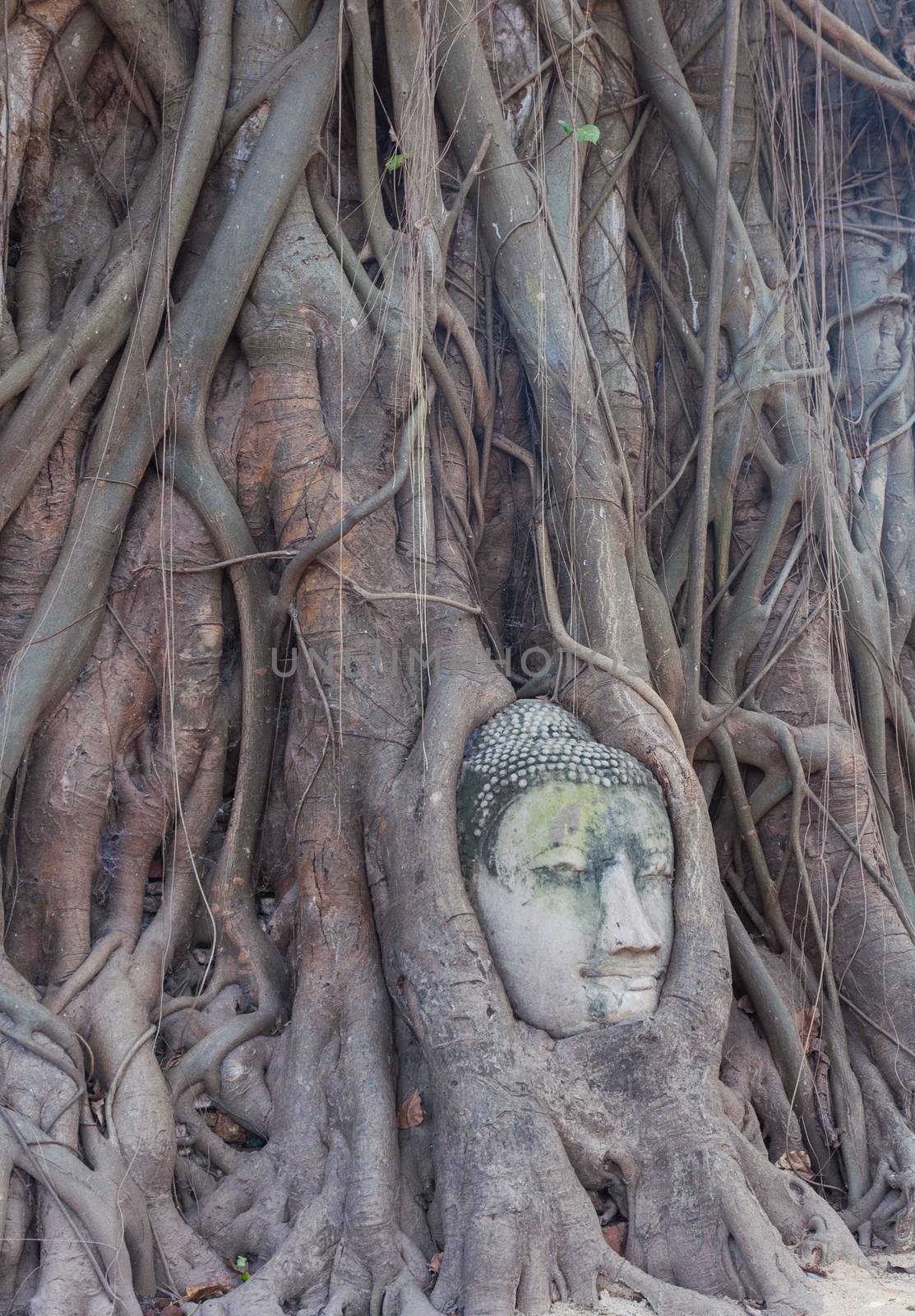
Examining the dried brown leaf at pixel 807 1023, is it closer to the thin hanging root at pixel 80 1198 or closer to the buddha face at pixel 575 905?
the buddha face at pixel 575 905

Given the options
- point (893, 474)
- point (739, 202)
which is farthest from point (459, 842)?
point (739, 202)

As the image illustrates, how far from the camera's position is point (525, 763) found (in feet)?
9.03

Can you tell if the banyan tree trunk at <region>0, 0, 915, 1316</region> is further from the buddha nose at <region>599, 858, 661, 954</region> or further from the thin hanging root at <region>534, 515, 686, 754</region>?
the buddha nose at <region>599, 858, 661, 954</region>

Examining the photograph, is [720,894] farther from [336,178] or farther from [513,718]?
[336,178]

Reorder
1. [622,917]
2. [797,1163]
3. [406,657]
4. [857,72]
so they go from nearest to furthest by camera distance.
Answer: [622,917] < [797,1163] < [406,657] < [857,72]

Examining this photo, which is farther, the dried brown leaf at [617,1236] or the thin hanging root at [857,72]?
the thin hanging root at [857,72]

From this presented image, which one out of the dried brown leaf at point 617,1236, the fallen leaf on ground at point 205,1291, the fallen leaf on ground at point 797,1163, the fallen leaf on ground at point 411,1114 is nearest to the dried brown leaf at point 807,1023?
the fallen leaf on ground at point 797,1163

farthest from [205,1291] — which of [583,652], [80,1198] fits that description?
[583,652]

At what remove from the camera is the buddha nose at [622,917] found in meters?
2.59

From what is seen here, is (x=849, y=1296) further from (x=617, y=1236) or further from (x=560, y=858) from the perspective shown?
(x=560, y=858)

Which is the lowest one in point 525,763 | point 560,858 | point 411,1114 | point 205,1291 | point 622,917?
point 205,1291

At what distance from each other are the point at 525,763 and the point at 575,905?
0.34m

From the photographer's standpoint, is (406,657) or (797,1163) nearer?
(797,1163)

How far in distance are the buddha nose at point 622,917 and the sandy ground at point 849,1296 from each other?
2.24 feet
